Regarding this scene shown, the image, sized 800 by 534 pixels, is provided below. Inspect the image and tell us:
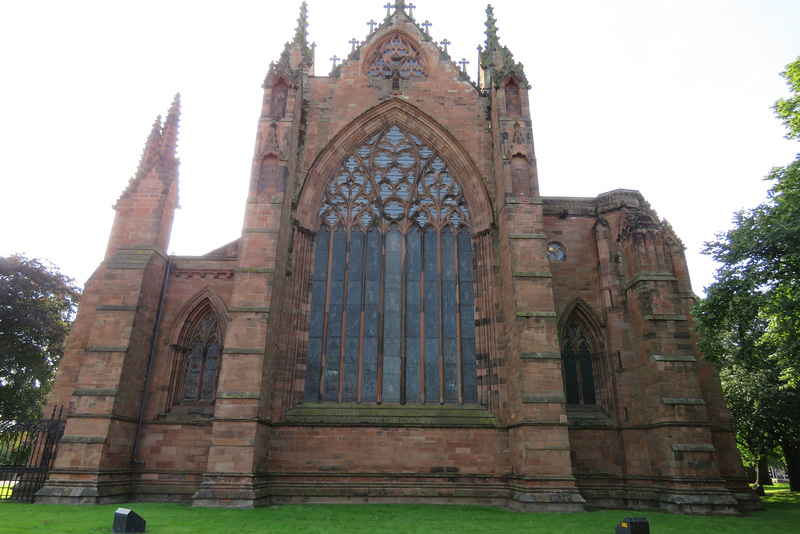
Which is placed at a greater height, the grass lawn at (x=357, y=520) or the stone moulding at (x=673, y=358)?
the stone moulding at (x=673, y=358)

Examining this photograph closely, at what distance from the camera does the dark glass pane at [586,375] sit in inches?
600

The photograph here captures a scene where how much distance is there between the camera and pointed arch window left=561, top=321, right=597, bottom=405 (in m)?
15.3

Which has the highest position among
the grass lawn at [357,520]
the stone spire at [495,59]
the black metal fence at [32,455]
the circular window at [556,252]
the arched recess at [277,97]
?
the stone spire at [495,59]

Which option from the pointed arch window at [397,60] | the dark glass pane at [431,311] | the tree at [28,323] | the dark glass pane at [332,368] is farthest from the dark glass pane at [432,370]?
the tree at [28,323]

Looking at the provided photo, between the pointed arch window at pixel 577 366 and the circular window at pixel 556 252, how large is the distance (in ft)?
A: 7.15

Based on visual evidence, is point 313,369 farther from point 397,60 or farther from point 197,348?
point 397,60

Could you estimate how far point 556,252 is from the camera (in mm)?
16609

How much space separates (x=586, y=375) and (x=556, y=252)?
4.08 metres

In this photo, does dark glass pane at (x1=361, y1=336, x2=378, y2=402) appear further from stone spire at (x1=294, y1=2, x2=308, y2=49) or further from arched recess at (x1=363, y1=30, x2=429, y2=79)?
stone spire at (x1=294, y1=2, x2=308, y2=49)

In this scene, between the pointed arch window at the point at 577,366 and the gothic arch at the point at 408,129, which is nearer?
the pointed arch window at the point at 577,366

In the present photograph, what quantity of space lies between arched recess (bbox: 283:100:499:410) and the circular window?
228 centimetres

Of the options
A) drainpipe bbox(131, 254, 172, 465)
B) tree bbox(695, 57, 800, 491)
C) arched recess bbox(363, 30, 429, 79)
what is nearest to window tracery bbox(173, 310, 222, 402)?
drainpipe bbox(131, 254, 172, 465)

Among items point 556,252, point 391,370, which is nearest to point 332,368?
point 391,370

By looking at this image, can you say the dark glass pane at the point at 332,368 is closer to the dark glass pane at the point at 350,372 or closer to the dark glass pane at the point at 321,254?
the dark glass pane at the point at 350,372
